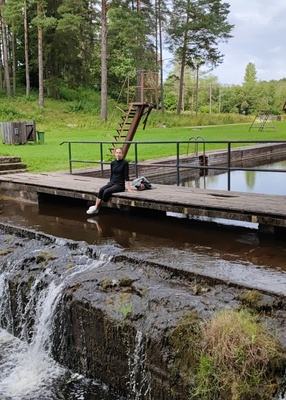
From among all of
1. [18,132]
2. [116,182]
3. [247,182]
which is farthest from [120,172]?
[18,132]

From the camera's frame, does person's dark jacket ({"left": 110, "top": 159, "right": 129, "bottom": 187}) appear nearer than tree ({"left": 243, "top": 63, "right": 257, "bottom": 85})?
Yes

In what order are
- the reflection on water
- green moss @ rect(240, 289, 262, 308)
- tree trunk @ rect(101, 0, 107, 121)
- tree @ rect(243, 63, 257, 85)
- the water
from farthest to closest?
tree @ rect(243, 63, 257, 85) → tree trunk @ rect(101, 0, 107, 121) → the reflection on water → the water → green moss @ rect(240, 289, 262, 308)

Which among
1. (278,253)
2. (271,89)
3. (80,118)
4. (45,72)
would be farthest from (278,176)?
(271,89)

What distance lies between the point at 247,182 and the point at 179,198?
20.7 feet

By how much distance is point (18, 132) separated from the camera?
57.5 ft

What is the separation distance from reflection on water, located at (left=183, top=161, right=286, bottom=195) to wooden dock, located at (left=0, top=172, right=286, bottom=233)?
3.71 m

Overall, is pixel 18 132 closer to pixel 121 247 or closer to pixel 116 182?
pixel 116 182

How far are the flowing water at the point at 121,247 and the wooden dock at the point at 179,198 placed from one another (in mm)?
289

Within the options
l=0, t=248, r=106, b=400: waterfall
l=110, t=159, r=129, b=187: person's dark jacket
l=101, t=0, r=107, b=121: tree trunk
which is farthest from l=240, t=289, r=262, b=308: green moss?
l=101, t=0, r=107, b=121: tree trunk

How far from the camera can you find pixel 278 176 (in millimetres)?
13867

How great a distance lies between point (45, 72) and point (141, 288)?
37.1m

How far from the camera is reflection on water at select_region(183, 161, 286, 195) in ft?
37.5

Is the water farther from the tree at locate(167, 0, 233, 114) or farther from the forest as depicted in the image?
the tree at locate(167, 0, 233, 114)

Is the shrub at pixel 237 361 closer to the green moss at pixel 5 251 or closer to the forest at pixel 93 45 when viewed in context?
the green moss at pixel 5 251
